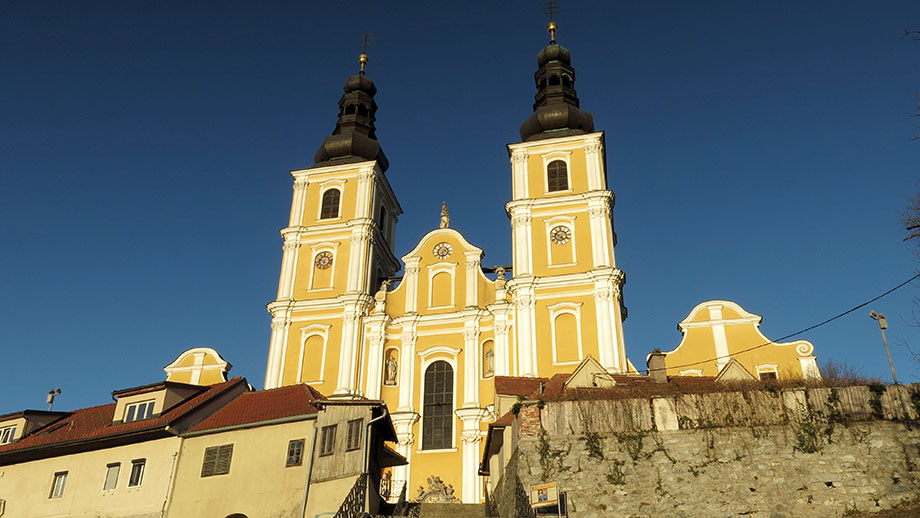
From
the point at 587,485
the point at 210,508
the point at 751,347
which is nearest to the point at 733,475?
the point at 587,485

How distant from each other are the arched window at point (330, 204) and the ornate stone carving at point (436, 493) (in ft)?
53.6

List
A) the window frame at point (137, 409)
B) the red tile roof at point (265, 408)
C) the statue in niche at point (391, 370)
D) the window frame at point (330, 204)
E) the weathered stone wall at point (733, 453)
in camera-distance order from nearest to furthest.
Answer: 1. the weathered stone wall at point (733, 453)
2. the red tile roof at point (265, 408)
3. the window frame at point (137, 409)
4. the statue in niche at point (391, 370)
5. the window frame at point (330, 204)

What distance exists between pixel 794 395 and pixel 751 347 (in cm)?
1683

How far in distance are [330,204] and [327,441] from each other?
2294cm

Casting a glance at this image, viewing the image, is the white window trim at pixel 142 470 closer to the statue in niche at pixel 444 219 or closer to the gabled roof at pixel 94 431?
the gabled roof at pixel 94 431

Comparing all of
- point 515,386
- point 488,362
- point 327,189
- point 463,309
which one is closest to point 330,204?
point 327,189

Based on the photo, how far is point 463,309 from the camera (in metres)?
38.4

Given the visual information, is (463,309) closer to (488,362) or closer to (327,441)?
(488,362)

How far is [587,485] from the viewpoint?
59.5 feet

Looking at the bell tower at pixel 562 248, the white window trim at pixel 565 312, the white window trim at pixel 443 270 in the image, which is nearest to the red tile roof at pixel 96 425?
the white window trim at pixel 443 270

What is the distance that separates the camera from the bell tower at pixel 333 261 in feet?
124

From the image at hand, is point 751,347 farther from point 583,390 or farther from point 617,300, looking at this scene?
point 583,390

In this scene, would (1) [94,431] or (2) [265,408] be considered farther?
(1) [94,431]

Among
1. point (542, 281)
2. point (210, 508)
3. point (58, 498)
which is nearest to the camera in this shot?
point (210, 508)
